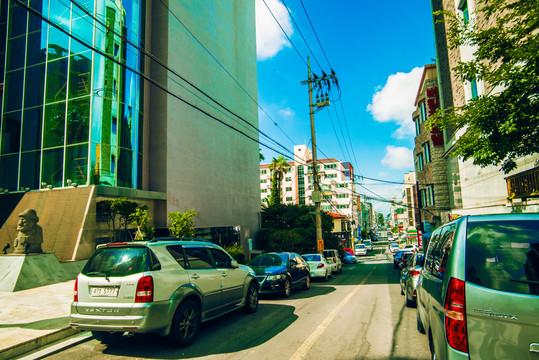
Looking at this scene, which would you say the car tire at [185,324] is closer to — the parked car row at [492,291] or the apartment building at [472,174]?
the parked car row at [492,291]

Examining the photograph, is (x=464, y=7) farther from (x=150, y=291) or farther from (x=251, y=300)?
(x=150, y=291)

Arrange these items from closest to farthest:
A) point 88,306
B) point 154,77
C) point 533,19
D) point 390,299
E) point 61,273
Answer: point 88,306, point 533,19, point 390,299, point 61,273, point 154,77

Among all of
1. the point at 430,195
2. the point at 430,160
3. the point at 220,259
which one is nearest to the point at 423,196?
the point at 430,195

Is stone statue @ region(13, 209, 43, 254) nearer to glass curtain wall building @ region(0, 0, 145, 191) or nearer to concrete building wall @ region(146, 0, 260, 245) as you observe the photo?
glass curtain wall building @ region(0, 0, 145, 191)

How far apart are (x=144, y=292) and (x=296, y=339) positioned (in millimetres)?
2736

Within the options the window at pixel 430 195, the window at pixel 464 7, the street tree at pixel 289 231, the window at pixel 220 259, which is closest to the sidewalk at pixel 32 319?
the window at pixel 220 259

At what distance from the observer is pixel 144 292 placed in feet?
16.7

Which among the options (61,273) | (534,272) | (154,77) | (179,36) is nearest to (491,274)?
(534,272)

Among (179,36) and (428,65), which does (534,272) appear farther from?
(428,65)

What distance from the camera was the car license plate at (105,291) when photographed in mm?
5219

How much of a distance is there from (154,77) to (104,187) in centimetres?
832

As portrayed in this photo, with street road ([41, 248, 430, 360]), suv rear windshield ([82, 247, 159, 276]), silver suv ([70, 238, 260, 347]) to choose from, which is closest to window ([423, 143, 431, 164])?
street road ([41, 248, 430, 360])

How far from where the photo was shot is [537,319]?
250cm

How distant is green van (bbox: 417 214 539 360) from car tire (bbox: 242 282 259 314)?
5.51 metres
